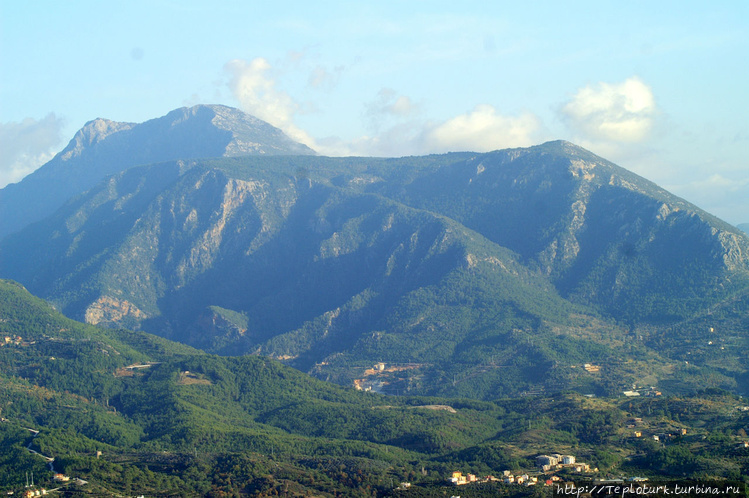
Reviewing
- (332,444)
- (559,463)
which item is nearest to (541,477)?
(559,463)

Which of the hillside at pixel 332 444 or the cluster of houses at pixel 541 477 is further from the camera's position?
the hillside at pixel 332 444

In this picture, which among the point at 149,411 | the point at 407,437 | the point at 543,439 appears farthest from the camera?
the point at 149,411

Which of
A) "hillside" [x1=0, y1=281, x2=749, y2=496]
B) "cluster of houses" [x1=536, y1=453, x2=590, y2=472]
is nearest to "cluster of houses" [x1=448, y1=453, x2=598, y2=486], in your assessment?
"cluster of houses" [x1=536, y1=453, x2=590, y2=472]

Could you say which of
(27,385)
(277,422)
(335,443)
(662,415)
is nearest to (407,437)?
(335,443)

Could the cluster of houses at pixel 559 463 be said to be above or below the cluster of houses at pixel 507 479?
above

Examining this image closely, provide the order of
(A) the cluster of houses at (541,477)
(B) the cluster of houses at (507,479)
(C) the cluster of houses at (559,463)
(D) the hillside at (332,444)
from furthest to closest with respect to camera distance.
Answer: (C) the cluster of houses at (559,463) → (D) the hillside at (332,444) → (A) the cluster of houses at (541,477) → (B) the cluster of houses at (507,479)

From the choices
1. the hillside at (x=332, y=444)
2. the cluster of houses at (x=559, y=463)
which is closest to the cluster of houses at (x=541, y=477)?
the cluster of houses at (x=559, y=463)

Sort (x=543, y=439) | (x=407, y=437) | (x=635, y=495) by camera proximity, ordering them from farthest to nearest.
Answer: (x=407, y=437) < (x=543, y=439) < (x=635, y=495)

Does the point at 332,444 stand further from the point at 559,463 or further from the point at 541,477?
the point at 541,477

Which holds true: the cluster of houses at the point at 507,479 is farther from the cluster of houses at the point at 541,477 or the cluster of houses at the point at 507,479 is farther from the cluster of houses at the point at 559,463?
the cluster of houses at the point at 559,463

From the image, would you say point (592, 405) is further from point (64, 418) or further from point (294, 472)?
point (64, 418)

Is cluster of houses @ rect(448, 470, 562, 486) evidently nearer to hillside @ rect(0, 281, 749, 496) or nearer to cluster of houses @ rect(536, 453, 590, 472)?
hillside @ rect(0, 281, 749, 496)
